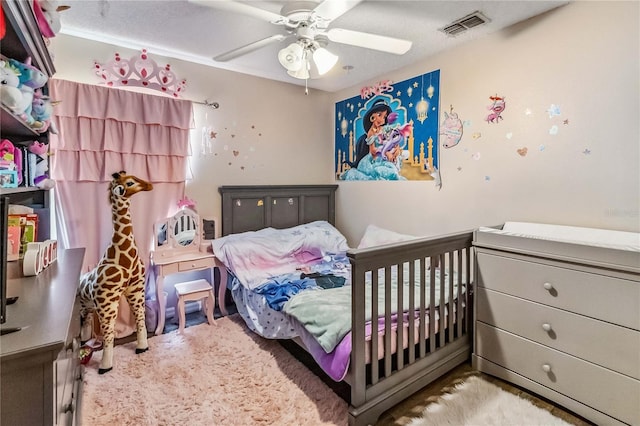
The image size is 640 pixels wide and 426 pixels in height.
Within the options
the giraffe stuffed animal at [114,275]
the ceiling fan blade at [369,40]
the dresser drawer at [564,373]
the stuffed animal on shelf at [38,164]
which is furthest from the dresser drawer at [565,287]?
the stuffed animal on shelf at [38,164]

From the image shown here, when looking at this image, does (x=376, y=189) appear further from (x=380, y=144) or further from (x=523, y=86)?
(x=523, y=86)

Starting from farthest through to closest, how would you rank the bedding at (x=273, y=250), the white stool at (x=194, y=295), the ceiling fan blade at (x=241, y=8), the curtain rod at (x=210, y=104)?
the curtain rod at (x=210, y=104) → the bedding at (x=273, y=250) → the white stool at (x=194, y=295) → the ceiling fan blade at (x=241, y=8)

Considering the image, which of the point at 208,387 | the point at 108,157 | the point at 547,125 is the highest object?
the point at 547,125

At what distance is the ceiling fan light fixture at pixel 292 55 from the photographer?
189 cm

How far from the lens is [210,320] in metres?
2.89

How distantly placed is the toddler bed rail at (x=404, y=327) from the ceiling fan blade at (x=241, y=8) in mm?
1268

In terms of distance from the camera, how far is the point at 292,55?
1911 mm

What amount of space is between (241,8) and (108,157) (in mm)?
1740

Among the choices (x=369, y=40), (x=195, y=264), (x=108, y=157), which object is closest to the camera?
(x=369, y=40)

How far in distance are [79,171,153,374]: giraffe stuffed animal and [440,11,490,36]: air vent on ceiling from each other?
2387 millimetres

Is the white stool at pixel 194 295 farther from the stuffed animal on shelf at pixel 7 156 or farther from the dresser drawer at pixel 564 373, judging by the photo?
the dresser drawer at pixel 564 373

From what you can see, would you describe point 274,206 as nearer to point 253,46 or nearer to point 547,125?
point 253,46

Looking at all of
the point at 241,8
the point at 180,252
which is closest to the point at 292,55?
the point at 241,8

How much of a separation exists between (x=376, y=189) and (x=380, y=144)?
1.52ft
